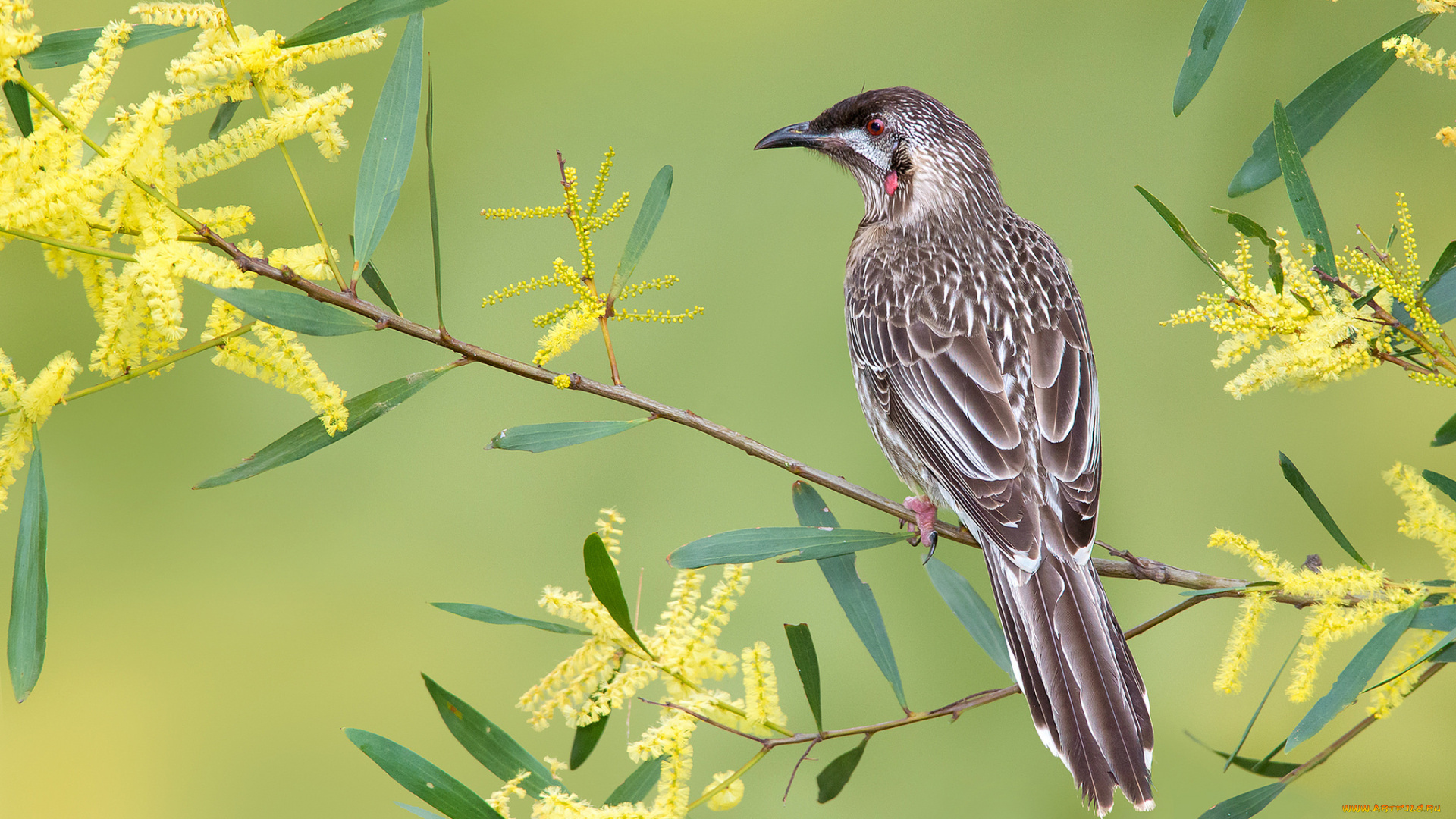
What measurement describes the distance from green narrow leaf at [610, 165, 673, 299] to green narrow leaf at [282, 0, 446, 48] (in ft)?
0.75

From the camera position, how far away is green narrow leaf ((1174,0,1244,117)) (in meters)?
0.70

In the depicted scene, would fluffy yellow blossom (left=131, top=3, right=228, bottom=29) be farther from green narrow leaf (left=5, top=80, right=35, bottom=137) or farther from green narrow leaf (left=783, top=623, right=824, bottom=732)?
green narrow leaf (left=783, top=623, right=824, bottom=732)

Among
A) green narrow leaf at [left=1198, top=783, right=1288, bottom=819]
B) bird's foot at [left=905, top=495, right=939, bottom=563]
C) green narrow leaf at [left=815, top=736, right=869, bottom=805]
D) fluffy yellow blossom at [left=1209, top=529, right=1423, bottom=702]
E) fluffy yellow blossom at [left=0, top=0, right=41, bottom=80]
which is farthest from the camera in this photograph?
bird's foot at [left=905, top=495, right=939, bottom=563]

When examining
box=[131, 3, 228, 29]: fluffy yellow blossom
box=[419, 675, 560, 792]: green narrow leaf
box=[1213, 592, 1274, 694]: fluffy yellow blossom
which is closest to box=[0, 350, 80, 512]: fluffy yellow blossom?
box=[131, 3, 228, 29]: fluffy yellow blossom

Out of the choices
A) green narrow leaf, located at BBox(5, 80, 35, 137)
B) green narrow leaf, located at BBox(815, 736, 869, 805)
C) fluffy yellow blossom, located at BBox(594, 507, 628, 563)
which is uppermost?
green narrow leaf, located at BBox(5, 80, 35, 137)

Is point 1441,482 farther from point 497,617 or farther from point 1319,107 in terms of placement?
point 497,617

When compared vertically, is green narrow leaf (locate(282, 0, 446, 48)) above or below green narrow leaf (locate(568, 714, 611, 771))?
above

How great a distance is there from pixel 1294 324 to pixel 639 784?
58 centimetres

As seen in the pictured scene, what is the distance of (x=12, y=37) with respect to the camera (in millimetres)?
542

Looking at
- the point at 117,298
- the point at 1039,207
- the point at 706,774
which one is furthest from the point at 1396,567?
the point at 117,298

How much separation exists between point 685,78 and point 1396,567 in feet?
4.25

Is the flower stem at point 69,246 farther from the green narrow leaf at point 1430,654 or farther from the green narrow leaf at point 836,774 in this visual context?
the green narrow leaf at point 1430,654

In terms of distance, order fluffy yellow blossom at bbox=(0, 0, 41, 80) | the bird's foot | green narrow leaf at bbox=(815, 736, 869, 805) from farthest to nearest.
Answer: the bird's foot, green narrow leaf at bbox=(815, 736, 869, 805), fluffy yellow blossom at bbox=(0, 0, 41, 80)

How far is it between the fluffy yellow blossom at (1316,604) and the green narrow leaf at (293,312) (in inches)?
24.5
